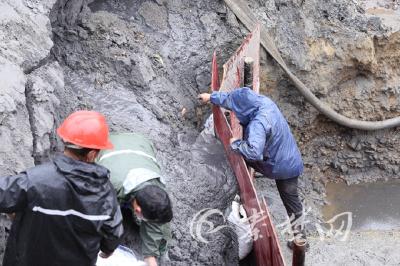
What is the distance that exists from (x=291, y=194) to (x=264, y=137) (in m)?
0.89

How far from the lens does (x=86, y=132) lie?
294 centimetres

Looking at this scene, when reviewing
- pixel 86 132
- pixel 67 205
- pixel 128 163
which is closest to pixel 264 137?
pixel 128 163

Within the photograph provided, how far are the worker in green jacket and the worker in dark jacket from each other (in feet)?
0.90

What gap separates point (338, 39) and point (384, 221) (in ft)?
7.69

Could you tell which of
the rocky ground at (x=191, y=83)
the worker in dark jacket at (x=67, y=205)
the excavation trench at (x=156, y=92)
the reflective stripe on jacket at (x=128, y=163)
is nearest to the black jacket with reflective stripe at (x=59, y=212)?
the worker in dark jacket at (x=67, y=205)

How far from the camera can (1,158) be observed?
11.7 feet

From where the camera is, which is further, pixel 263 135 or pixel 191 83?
pixel 191 83

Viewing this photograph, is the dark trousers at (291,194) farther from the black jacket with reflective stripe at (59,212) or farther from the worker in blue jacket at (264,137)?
the black jacket with reflective stripe at (59,212)

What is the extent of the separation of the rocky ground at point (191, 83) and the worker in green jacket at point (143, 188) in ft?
1.96

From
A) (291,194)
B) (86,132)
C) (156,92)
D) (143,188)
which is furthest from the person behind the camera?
(156,92)

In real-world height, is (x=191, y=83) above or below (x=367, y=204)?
above

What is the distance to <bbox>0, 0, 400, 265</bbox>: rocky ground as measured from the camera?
14.0 ft

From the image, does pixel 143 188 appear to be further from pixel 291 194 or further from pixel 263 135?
pixel 291 194

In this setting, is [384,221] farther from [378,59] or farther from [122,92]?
[122,92]
